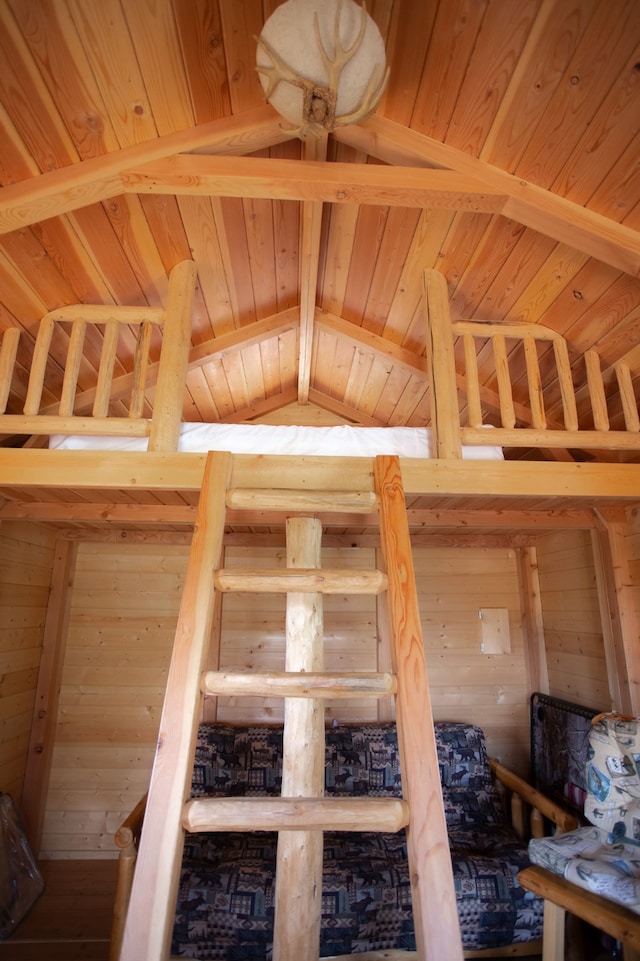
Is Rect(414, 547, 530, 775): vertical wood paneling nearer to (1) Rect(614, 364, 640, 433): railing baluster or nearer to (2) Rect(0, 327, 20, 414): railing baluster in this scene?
(1) Rect(614, 364, 640, 433): railing baluster

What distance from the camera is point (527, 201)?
1845mm

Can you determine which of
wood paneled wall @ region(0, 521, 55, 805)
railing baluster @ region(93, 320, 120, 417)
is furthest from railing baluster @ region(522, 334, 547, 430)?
wood paneled wall @ region(0, 521, 55, 805)

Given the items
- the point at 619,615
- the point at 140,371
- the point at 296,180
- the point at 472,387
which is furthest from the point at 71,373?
the point at 619,615

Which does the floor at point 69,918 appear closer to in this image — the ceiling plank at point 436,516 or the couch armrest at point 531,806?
the ceiling plank at point 436,516

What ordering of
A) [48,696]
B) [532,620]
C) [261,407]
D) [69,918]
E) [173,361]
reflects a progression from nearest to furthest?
[173,361] → [69,918] → [48,696] → [532,620] → [261,407]

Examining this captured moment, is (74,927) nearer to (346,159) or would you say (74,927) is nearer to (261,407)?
(261,407)

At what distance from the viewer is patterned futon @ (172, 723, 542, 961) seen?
7.97 feet

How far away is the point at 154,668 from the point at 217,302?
268 cm

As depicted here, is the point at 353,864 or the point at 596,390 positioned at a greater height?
the point at 596,390

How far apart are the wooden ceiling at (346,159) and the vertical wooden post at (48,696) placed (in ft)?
5.48

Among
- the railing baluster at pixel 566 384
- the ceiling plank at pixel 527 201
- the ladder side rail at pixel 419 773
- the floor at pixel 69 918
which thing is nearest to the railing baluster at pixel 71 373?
the ceiling plank at pixel 527 201

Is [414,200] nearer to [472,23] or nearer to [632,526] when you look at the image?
[472,23]

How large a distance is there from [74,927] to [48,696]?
4.63 feet

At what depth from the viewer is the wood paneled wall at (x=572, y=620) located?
3250 mm
